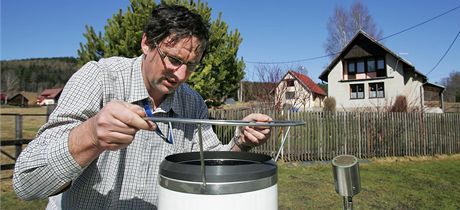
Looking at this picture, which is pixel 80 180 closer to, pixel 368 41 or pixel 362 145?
pixel 362 145

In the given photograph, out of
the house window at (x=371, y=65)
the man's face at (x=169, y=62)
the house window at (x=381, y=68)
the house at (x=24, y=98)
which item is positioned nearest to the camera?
the man's face at (x=169, y=62)

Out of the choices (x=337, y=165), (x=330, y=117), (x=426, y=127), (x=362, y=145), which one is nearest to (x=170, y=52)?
(x=337, y=165)

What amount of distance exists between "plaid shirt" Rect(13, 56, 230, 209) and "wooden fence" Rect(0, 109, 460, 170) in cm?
776

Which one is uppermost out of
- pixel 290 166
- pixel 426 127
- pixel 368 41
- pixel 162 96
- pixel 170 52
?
pixel 368 41

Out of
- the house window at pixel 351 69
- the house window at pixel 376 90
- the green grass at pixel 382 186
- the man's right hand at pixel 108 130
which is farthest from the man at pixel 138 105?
the house window at pixel 351 69

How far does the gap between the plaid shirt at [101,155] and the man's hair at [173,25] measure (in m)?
0.19

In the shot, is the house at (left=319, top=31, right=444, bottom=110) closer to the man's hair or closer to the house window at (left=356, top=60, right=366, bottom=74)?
the house window at (left=356, top=60, right=366, bottom=74)

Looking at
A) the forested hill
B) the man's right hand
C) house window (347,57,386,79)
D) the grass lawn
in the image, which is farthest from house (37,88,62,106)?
the man's right hand

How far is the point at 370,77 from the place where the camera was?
28219 mm

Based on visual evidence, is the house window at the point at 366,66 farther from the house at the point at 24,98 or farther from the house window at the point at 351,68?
the house at the point at 24,98

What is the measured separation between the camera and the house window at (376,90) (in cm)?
2769

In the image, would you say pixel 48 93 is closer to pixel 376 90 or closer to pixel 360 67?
pixel 360 67

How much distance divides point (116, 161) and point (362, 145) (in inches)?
398

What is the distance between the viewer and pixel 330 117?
9945 millimetres
